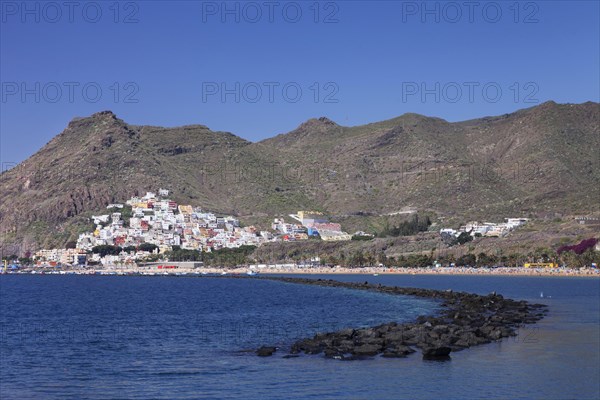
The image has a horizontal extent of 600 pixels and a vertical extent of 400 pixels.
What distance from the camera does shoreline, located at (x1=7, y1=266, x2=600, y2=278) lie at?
12761cm

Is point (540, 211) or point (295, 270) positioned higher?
point (540, 211)

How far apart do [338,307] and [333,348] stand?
3055 centimetres

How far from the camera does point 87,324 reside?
173ft

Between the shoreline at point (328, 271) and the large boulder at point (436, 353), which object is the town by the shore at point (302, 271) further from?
the large boulder at point (436, 353)

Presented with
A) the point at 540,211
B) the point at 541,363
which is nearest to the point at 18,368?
the point at 541,363

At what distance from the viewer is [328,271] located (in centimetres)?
16300

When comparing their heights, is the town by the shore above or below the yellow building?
below

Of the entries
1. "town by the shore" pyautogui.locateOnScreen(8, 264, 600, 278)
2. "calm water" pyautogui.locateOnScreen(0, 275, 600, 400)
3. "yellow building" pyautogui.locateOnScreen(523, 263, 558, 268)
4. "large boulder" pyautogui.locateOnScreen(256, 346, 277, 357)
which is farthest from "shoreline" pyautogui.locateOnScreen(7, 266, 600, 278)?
"large boulder" pyautogui.locateOnScreen(256, 346, 277, 357)

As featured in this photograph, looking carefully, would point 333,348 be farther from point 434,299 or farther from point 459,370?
point 434,299

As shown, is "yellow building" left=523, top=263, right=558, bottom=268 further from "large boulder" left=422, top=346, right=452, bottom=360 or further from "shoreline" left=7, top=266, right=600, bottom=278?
"large boulder" left=422, top=346, right=452, bottom=360

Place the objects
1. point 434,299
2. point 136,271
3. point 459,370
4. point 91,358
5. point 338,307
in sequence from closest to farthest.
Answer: point 459,370, point 91,358, point 338,307, point 434,299, point 136,271

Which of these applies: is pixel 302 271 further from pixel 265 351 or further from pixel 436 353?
pixel 436 353

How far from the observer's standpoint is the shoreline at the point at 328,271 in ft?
419

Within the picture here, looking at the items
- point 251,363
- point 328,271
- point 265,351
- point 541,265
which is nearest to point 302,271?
point 328,271
